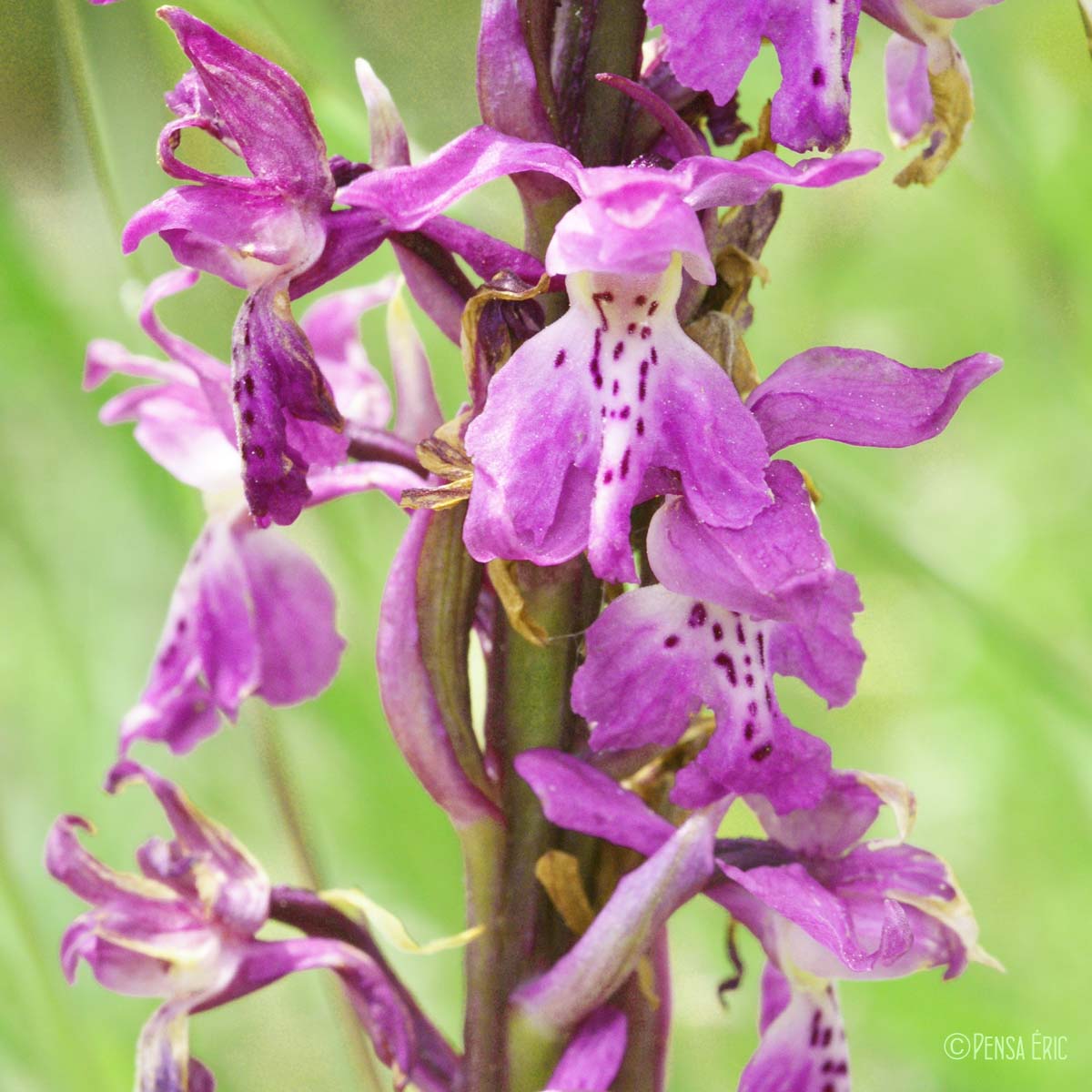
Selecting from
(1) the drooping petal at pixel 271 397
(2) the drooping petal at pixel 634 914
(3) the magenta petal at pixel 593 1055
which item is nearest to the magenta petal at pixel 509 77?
(1) the drooping petal at pixel 271 397

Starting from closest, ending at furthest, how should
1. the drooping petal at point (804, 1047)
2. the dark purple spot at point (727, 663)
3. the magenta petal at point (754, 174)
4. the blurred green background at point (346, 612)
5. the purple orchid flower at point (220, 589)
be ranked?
the magenta petal at point (754, 174) → the dark purple spot at point (727, 663) → the drooping petal at point (804, 1047) → the purple orchid flower at point (220, 589) → the blurred green background at point (346, 612)

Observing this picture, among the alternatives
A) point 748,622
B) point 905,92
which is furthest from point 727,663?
point 905,92

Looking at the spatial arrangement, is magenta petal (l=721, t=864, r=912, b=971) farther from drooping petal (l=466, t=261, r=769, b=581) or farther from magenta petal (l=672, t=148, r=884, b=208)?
magenta petal (l=672, t=148, r=884, b=208)

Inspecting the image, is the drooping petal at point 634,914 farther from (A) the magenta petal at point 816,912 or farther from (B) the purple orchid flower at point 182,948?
(B) the purple orchid flower at point 182,948

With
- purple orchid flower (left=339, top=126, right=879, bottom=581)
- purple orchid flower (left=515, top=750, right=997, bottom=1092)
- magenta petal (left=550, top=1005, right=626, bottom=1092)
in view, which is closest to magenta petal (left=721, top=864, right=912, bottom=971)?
purple orchid flower (left=515, top=750, right=997, bottom=1092)

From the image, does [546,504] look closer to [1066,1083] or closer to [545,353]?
[545,353]

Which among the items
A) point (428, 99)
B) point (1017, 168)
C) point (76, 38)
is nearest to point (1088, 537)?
point (1017, 168)
